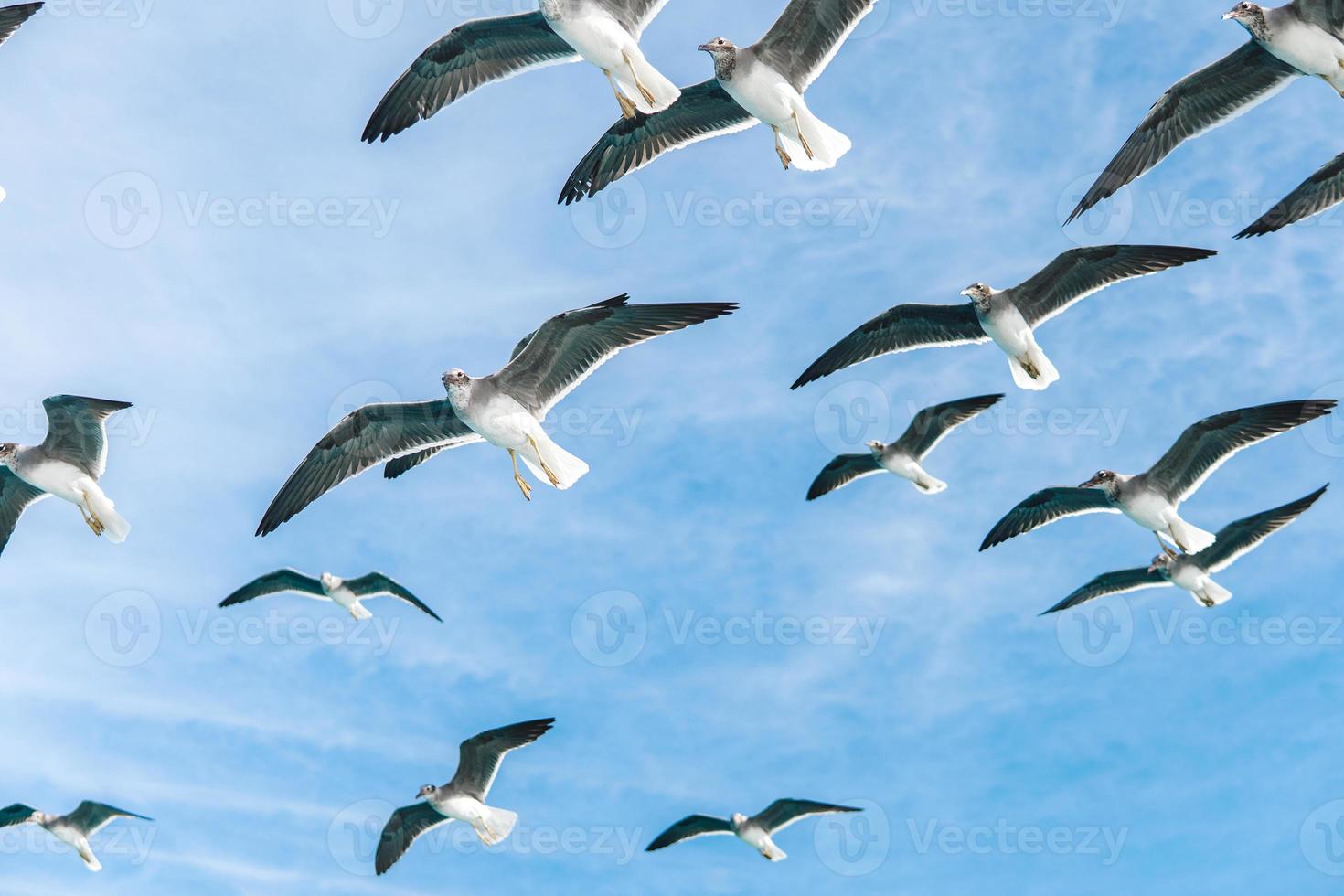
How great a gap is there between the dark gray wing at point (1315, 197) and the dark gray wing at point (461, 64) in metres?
10.5

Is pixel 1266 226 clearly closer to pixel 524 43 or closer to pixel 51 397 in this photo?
pixel 524 43

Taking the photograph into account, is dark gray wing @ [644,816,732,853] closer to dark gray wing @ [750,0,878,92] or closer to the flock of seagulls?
the flock of seagulls

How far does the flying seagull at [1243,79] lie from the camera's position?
57.0 ft

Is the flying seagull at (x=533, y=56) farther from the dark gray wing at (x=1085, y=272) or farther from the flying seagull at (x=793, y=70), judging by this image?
the dark gray wing at (x=1085, y=272)

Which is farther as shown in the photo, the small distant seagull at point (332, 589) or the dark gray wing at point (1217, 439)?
the small distant seagull at point (332, 589)

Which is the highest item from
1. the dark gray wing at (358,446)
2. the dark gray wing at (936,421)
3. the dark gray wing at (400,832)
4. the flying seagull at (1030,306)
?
the dark gray wing at (936,421)

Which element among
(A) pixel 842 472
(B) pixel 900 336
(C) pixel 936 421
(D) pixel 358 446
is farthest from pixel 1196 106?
(D) pixel 358 446

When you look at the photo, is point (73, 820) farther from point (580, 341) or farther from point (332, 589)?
point (580, 341)

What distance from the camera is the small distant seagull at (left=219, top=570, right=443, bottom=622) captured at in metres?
26.7

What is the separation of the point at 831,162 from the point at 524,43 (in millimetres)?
4635

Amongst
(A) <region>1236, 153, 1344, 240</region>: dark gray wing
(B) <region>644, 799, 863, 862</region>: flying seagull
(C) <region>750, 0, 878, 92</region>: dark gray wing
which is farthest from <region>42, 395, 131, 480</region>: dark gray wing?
(A) <region>1236, 153, 1344, 240</region>: dark gray wing

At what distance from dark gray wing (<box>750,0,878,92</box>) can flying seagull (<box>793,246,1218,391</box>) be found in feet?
13.4

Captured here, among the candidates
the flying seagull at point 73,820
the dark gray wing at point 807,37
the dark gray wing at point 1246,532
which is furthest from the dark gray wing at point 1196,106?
the flying seagull at point 73,820

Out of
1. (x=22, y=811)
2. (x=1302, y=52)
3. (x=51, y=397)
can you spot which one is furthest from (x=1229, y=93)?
(x=22, y=811)
